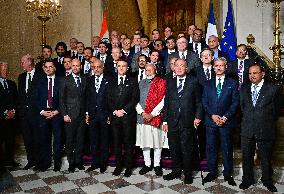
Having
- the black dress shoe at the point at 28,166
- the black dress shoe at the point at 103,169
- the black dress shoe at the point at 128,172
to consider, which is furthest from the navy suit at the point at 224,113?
the black dress shoe at the point at 28,166

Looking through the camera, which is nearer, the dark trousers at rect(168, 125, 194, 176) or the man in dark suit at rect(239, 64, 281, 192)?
the man in dark suit at rect(239, 64, 281, 192)

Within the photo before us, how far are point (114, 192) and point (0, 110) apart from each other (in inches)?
98.3

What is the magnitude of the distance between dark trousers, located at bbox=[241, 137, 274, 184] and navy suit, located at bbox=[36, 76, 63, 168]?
9.52 ft

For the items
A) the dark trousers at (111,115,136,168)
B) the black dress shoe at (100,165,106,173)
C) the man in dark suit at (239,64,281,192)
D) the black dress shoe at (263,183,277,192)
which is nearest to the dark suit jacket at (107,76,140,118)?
the dark trousers at (111,115,136,168)

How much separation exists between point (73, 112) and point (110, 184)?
4.38ft

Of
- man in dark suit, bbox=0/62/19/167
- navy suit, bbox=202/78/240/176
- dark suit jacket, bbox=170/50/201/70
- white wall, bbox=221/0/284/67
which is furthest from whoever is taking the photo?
white wall, bbox=221/0/284/67

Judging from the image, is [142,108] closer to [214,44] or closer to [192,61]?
[192,61]

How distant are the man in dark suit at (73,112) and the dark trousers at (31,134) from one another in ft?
1.82

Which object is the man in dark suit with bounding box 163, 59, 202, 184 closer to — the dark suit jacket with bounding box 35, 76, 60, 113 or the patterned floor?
the patterned floor

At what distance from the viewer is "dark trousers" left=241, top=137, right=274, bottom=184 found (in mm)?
4352

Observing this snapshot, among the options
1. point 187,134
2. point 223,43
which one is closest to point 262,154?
point 187,134

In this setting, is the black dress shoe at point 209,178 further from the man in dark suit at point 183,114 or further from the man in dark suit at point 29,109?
the man in dark suit at point 29,109

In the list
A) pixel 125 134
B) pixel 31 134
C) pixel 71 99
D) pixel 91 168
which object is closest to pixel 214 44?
pixel 125 134

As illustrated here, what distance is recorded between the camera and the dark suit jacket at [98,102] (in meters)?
5.35
